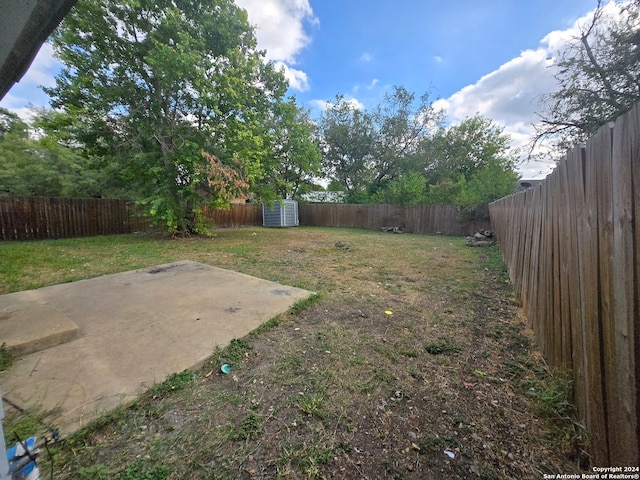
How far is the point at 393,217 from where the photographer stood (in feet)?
44.1

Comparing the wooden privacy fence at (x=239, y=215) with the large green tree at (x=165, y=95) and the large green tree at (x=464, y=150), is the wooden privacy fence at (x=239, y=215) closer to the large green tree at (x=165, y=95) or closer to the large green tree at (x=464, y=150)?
the large green tree at (x=165, y=95)

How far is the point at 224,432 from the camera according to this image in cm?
126

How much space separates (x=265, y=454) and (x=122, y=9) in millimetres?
10983

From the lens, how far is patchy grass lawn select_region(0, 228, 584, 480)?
111 centimetres

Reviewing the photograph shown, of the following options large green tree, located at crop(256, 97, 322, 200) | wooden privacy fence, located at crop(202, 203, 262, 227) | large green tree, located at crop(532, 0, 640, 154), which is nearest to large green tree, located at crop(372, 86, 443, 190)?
large green tree, located at crop(256, 97, 322, 200)

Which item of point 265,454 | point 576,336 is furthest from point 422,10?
point 265,454

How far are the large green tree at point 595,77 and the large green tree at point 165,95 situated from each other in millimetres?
9630

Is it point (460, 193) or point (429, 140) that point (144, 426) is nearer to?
point (460, 193)

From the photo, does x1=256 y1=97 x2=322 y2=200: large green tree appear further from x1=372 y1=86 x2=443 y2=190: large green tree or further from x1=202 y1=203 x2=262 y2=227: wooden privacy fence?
x1=372 y1=86 x2=443 y2=190: large green tree

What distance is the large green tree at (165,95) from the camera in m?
6.92

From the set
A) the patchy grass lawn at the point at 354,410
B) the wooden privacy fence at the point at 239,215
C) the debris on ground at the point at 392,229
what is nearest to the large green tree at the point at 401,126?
the debris on ground at the point at 392,229

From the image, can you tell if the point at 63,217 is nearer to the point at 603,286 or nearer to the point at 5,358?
the point at 5,358

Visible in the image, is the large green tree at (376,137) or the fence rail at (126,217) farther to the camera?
the large green tree at (376,137)

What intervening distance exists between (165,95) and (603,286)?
10243 millimetres
